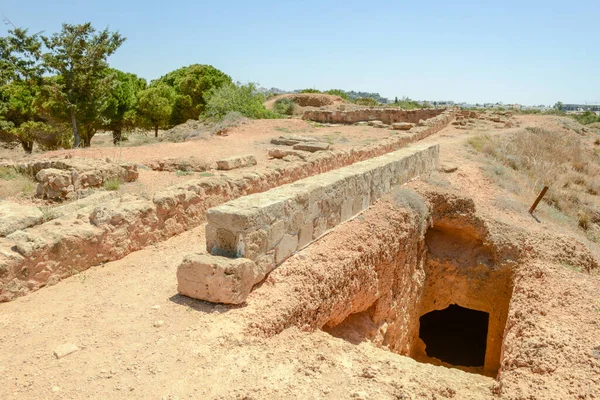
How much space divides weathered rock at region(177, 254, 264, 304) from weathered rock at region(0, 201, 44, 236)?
203 cm

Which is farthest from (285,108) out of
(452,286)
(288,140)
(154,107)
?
(452,286)

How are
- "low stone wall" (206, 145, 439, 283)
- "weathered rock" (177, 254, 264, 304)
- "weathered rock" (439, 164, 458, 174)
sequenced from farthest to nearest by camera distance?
"weathered rock" (439, 164, 458, 174) → "low stone wall" (206, 145, 439, 283) → "weathered rock" (177, 254, 264, 304)

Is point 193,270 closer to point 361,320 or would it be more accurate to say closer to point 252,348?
point 252,348

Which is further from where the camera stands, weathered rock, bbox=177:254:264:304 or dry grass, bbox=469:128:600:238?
dry grass, bbox=469:128:600:238

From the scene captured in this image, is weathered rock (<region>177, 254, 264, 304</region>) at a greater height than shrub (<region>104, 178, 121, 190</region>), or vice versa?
shrub (<region>104, 178, 121, 190</region>)

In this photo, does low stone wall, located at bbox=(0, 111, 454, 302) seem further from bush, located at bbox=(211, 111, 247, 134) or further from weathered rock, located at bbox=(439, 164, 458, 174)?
bush, located at bbox=(211, 111, 247, 134)

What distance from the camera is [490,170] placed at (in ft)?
38.8

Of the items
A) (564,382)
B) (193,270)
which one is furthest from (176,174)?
(564,382)

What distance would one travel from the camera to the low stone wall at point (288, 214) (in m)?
4.27

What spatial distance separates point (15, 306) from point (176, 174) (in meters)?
5.23

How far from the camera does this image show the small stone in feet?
10.6

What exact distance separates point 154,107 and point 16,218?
20449 millimetres

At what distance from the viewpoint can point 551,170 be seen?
14.9 metres

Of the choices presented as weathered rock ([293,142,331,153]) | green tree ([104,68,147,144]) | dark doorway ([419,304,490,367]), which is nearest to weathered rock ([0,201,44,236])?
weathered rock ([293,142,331,153])
